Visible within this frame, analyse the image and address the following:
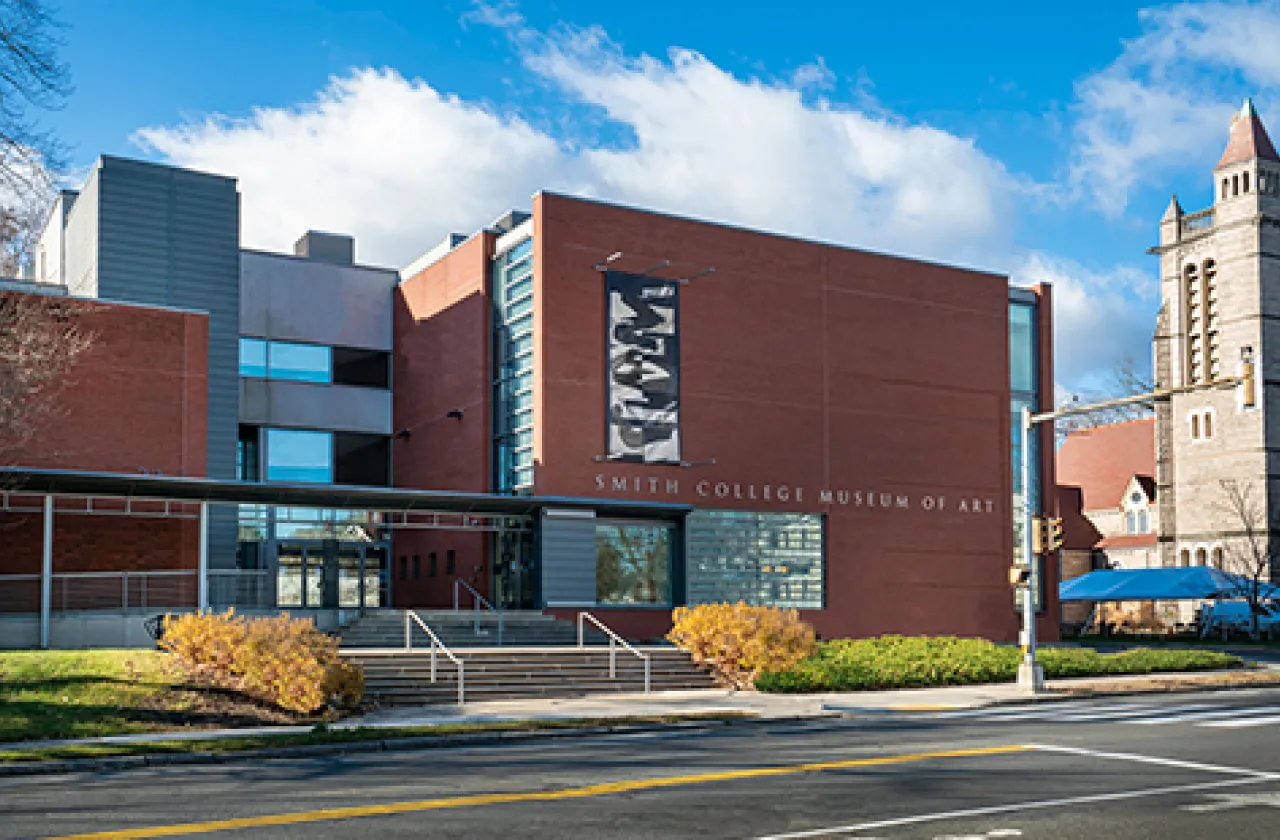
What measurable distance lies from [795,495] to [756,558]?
2.44m

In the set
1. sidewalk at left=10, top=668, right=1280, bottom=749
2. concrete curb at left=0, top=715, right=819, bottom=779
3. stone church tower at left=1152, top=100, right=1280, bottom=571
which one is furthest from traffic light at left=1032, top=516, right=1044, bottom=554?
stone church tower at left=1152, top=100, right=1280, bottom=571

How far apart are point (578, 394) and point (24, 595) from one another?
49.6ft

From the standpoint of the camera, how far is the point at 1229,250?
269ft

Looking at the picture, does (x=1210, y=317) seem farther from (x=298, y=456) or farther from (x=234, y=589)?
(x=234, y=589)

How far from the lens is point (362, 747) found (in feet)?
58.7

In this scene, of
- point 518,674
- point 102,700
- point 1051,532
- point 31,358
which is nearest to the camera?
point 102,700

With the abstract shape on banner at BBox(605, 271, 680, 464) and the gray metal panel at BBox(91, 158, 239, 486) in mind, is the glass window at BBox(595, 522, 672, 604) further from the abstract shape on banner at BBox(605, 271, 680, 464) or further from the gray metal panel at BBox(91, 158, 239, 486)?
the gray metal panel at BBox(91, 158, 239, 486)

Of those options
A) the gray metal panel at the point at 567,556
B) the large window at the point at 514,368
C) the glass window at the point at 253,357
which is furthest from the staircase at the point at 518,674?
the glass window at the point at 253,357

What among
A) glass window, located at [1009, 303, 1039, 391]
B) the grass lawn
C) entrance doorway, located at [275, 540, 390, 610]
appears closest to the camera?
the grass lawn

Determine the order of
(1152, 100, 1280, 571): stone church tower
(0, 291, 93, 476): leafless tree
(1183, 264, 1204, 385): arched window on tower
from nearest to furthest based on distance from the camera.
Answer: (0, 291, 93, 476): leafless tree < (1152, 100, 1280, 571): stone church tower < (1183, 264, 1204, 385): arched window on tower

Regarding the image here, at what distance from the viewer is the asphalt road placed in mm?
10617

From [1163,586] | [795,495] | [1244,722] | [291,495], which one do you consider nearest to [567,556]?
[291,495]

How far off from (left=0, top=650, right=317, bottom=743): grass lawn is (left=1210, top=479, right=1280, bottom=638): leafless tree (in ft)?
218

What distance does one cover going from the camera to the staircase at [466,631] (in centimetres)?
3159
